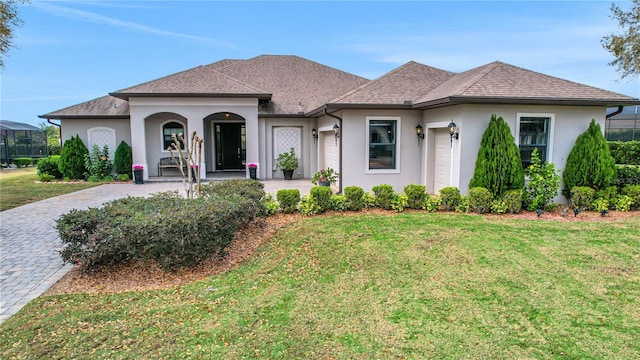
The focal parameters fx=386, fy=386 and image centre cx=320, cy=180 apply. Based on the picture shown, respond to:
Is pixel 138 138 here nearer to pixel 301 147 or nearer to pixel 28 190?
pixel 28 190

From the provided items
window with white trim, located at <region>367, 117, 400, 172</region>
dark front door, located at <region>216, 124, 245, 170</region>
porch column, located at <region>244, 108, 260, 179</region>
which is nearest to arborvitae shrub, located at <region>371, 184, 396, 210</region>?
window with white trim, located at <region>367, 117, 400, 172</region>

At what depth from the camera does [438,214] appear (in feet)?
28.9

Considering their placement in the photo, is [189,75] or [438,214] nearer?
[438,214]

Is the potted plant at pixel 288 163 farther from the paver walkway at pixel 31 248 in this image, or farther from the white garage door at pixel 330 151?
the paver walkway at pixel 31 248

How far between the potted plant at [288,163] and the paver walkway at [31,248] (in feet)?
17.6

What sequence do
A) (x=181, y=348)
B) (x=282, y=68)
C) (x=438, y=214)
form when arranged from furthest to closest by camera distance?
(x=282, y=68) < (x=438, y=214) < (x=181, y=348)

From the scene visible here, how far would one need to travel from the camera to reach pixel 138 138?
1480 centimetres

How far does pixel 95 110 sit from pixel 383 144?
1296cm

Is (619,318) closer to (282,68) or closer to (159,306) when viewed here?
(159,306)

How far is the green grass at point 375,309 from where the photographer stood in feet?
11.3

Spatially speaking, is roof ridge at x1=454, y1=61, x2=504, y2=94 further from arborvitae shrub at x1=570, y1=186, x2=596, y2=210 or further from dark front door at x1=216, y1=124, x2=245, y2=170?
dark front door at x1=216, y1=124, x2=245, y2=170

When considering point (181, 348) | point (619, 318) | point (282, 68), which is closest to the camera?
point (181, 348)

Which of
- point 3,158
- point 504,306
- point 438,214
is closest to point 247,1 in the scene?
point 438,214

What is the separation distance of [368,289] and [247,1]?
1486 centimetres
